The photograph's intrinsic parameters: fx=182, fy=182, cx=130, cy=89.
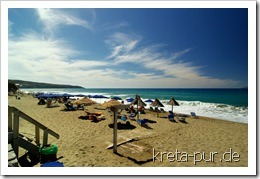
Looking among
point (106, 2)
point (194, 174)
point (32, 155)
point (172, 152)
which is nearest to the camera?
point (194, 174)

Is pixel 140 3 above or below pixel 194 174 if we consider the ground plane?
above

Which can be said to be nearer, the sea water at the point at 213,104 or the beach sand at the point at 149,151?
the beach sand at the point at 149,151

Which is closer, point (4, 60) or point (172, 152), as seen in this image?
point (4, 60)

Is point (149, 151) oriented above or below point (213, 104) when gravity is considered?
above

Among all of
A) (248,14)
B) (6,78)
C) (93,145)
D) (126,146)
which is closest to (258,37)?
(248,14)

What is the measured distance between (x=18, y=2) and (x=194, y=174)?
645 centimetres

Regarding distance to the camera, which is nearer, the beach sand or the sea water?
the beach sand

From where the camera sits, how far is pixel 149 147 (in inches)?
277

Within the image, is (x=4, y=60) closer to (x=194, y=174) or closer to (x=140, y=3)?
(x=140, y=3)

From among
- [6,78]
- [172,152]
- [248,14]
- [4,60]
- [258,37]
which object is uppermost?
[248,14]

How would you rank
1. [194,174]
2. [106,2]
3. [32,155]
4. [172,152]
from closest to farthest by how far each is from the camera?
[194,174]
[106,2]
[32,155]
[172,152]

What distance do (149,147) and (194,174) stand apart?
2.59m

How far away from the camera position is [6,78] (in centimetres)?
488

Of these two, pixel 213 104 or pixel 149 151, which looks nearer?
pixel 149 151
